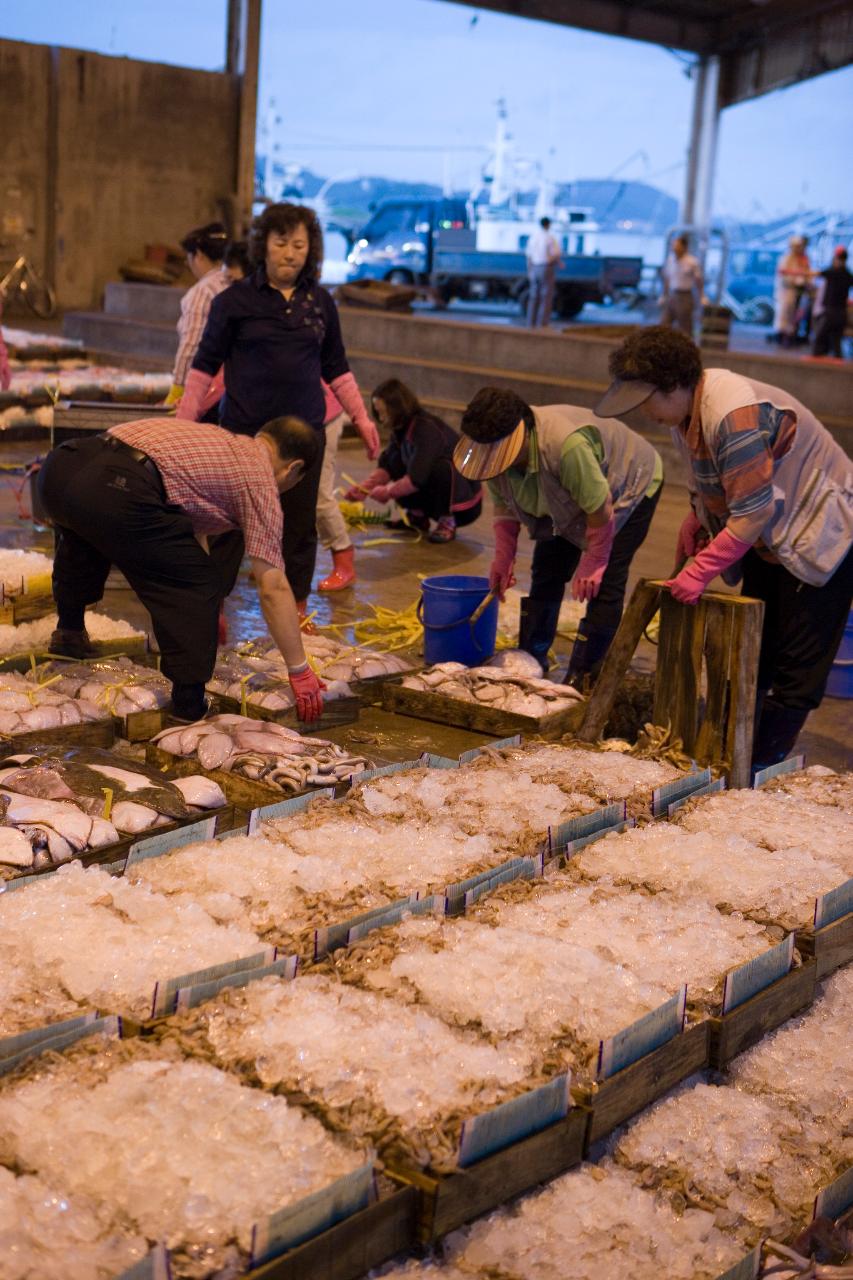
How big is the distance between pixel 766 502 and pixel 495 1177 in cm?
247

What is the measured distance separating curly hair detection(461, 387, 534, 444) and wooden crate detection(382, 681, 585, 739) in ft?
3.20

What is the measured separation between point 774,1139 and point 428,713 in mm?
2785

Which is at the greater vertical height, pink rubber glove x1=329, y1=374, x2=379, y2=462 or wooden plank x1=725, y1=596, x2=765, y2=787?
pink rubber glove x1=329, y1=374, x2=379, y2=462

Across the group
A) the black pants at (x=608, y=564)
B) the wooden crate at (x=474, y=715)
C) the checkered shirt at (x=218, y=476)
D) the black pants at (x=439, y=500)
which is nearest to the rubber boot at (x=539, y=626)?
the black pants at (x=608, y=564)

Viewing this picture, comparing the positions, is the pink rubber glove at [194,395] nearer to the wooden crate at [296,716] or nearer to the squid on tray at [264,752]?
the wooden crate at [296,716]

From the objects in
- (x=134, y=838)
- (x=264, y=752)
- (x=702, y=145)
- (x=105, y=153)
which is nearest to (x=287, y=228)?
(x=264, y=752)

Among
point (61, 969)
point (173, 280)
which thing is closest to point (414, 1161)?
point (61, 969)

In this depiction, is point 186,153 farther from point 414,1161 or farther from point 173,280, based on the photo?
point 414,1161

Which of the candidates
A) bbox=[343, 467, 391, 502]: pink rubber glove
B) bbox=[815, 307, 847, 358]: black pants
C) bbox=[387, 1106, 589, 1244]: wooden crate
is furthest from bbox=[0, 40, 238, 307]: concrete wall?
bbox=[387, 1106, 589, 1244]: wooden crate

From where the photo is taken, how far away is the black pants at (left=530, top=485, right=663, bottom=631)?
17.9ft

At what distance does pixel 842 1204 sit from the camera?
242cm

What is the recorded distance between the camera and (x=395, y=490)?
861 centimetres

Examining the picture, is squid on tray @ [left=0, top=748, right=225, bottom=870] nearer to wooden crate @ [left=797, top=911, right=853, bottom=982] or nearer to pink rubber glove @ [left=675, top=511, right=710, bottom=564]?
wooden crate @ [left=797, top=911, right=853, bottom=982]

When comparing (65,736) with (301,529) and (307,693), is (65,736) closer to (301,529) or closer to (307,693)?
(307,693)
